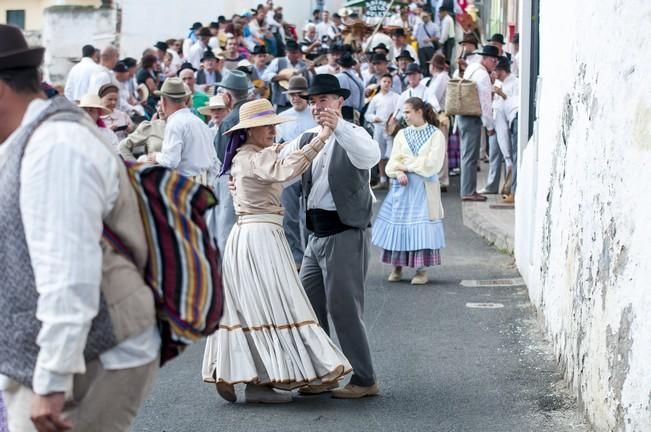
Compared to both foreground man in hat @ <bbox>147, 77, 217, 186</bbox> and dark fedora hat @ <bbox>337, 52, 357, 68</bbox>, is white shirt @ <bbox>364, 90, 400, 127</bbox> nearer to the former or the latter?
dark fedora hat @ <bbox>337, 52, 357, 68</bbox>

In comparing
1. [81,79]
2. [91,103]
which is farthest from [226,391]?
[81,79]

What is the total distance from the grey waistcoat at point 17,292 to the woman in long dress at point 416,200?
8.25m

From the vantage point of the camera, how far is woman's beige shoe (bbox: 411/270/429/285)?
11633mm

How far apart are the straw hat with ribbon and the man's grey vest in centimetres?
25

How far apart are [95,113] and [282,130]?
1.97m

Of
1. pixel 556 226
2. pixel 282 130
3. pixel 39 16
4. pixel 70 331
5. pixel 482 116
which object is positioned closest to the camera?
pixel 70 331

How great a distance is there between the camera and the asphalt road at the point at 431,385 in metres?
6.97

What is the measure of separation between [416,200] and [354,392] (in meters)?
4.49

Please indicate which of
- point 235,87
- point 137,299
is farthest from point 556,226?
point 137,299

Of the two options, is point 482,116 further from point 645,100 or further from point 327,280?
point 645,100

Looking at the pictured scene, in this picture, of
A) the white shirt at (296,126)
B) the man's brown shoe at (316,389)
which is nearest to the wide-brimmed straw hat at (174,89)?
the white shirt at (296,126)

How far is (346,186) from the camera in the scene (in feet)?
24.2

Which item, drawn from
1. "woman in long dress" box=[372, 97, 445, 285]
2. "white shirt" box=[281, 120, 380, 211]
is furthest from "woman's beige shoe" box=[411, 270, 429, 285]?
"white shirt" box=[281, 120, 380, 211]

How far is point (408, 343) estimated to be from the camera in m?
9.05
